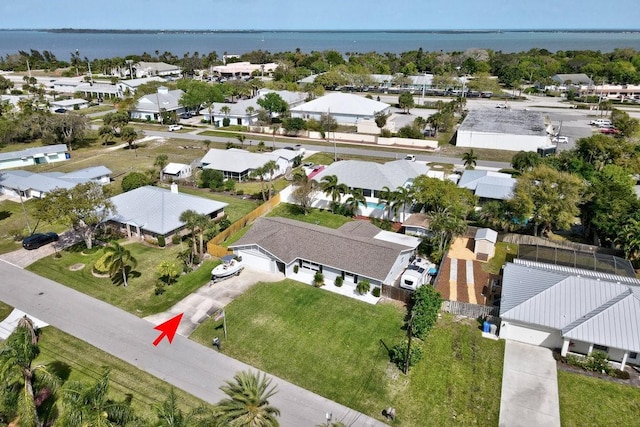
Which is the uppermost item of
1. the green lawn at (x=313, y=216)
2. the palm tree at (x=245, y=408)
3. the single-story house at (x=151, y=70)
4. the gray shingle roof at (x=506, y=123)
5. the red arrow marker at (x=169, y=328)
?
the single-story house at (x=151, y=70)

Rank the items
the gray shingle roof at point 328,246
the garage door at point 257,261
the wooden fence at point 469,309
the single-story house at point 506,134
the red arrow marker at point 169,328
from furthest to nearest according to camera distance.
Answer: the single-story house at point 506,134, the garage door at point 257,261, the gray shingle roof at point 328,246, the wooden fence at point 469,309, the red arrow marker at point 169,328

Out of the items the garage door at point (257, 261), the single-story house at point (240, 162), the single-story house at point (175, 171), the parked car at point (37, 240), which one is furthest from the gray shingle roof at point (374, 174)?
the parked car at point (37, 240)

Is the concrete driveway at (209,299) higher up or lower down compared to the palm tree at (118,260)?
lower down

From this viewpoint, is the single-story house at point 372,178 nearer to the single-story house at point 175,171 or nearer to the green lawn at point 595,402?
the single-story house at point 175,171

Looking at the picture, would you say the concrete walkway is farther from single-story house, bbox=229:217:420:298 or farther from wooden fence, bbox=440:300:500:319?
single-story house, bbox=229:217:420:298

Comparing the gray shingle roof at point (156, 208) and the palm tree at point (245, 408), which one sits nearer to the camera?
the palm tree at point (245, 408)

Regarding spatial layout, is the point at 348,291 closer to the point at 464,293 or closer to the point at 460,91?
the point at 464,293

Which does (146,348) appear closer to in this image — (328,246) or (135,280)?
(135,280)

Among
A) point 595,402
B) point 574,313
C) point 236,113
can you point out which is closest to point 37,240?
point 574,313
